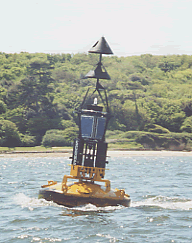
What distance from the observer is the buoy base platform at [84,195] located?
17203 mm

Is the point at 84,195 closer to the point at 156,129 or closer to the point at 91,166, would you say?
the point at 91,166

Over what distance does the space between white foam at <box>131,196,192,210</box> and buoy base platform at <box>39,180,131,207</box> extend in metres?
2.37

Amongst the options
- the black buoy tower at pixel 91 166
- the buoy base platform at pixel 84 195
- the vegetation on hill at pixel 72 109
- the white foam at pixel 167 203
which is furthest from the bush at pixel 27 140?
the buoy base platform at pixel 84 195

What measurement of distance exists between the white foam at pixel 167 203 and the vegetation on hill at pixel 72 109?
183 feet

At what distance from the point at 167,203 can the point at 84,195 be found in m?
5.72

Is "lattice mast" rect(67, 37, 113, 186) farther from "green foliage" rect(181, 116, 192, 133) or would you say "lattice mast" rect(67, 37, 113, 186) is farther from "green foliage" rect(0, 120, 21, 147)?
"green foliage" rect(181, 116, 192, 133)

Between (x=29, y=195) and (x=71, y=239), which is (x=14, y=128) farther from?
(x=71, y=239)

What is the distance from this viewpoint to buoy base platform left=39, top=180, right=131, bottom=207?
17.2m

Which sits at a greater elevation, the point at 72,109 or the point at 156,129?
the point at 72,109

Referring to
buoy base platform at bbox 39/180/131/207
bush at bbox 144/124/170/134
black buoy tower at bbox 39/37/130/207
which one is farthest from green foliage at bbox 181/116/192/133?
buoy base platform at bbox 39/180/131/207

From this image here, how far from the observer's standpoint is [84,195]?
56.4 ft

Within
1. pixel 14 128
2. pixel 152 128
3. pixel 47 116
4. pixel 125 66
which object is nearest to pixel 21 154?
pixel 14 128

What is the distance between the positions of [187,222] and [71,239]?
532 centimetres

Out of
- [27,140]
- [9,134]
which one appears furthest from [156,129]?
[9,134]
